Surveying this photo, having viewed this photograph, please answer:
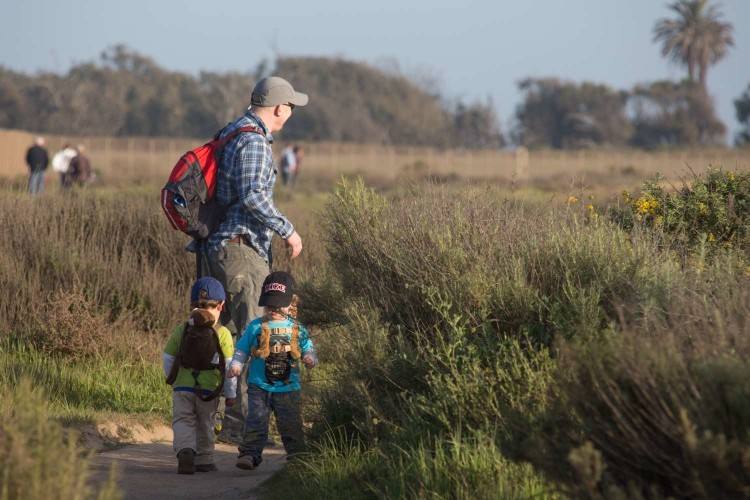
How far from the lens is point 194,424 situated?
7418mm

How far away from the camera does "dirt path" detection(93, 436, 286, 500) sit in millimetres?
6758

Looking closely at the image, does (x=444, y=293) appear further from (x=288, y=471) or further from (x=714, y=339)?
(x=714, y=339)

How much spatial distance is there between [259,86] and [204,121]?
80.2 meters

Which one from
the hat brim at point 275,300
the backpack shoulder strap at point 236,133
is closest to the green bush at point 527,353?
the hat brim at point 275,300

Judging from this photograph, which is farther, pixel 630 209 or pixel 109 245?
pixel 109 245

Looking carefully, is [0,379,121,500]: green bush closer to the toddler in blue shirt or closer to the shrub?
the shrub

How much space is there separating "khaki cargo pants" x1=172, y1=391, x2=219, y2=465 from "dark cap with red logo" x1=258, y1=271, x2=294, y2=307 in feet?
2.49

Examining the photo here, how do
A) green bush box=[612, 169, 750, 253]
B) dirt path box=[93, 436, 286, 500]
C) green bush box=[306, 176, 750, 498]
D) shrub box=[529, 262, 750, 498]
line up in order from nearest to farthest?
shrub box=[529, 262, 750, 498] < green bush box=[306, 176, 750, 498] < dirt path box=[93, 436, 286, 500] < green bush box=[612, 169, 750, 253]

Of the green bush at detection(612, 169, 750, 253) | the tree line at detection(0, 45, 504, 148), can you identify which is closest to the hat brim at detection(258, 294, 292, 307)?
the green bush at detection(612, 169, 750, 253)

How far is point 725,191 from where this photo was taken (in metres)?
8.63

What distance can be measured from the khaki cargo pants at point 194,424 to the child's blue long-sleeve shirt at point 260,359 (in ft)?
1.44

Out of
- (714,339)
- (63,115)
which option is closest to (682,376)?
(714,339)

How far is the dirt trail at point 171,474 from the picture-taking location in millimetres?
6758

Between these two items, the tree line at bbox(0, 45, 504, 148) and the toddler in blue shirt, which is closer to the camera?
the toddler in blue shirt
